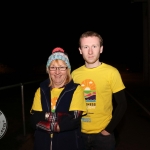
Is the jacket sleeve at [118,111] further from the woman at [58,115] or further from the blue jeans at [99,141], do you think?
the woman at [58,115]

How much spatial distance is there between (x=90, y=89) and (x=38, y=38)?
71414mm

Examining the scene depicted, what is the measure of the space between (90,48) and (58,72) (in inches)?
17.0

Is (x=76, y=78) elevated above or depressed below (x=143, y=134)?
above

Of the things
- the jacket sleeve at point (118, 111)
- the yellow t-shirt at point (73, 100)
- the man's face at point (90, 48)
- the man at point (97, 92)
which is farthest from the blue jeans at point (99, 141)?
the man's face at point (90, 48)

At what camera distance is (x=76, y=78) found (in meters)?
2.93

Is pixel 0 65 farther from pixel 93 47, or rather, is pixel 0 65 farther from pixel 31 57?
pixel 93 47

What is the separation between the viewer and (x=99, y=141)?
2838mm

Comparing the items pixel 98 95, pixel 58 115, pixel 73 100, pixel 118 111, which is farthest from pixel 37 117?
pixel 118 111

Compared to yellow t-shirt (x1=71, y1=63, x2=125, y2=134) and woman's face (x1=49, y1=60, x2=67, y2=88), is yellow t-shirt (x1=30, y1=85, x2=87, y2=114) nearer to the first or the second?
woman's face (x1=49, y1=60, x2=67, y2=88)

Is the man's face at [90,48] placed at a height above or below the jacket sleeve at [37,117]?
above

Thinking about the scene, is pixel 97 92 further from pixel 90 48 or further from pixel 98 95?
pixel 90 48

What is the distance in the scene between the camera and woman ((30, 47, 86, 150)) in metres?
2.42

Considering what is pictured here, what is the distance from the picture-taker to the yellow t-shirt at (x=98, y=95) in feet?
9.14

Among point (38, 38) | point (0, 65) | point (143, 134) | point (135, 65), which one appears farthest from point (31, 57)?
point (143, 134)
